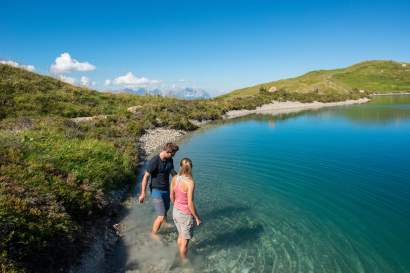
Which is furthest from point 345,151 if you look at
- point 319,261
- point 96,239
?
point 96,239

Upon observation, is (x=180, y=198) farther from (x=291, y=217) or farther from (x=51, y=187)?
(x=291, y=217)

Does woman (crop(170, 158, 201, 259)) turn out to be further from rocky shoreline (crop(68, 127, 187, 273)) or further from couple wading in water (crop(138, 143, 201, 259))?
rocky shoreline (crop(68, 127, 187, 273))

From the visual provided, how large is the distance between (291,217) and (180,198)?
20.8ft

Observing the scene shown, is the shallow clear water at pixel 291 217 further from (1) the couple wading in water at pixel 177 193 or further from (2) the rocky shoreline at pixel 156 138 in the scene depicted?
(2) the rocky shoreline at pixel 156 138

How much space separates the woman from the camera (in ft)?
28.1

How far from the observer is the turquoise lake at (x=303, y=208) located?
9.83 metres

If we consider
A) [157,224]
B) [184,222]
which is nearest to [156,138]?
[157,224]

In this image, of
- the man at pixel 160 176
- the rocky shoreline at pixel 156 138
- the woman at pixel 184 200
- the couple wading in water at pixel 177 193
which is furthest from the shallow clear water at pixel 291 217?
the rocky shoreline at pixel 156 138

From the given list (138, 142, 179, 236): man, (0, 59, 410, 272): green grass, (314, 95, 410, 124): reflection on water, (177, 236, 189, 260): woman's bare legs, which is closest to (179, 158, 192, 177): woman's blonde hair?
(138, 142, 179, 236): man

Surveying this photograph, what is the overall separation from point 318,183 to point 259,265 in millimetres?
9471

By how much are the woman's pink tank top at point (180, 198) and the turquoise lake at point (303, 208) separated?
2062 millimetres

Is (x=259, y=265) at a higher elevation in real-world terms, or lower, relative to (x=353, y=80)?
lower

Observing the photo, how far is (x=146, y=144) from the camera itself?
2897 cm

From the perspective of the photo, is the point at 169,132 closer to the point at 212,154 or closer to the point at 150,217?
the point at 212,154
